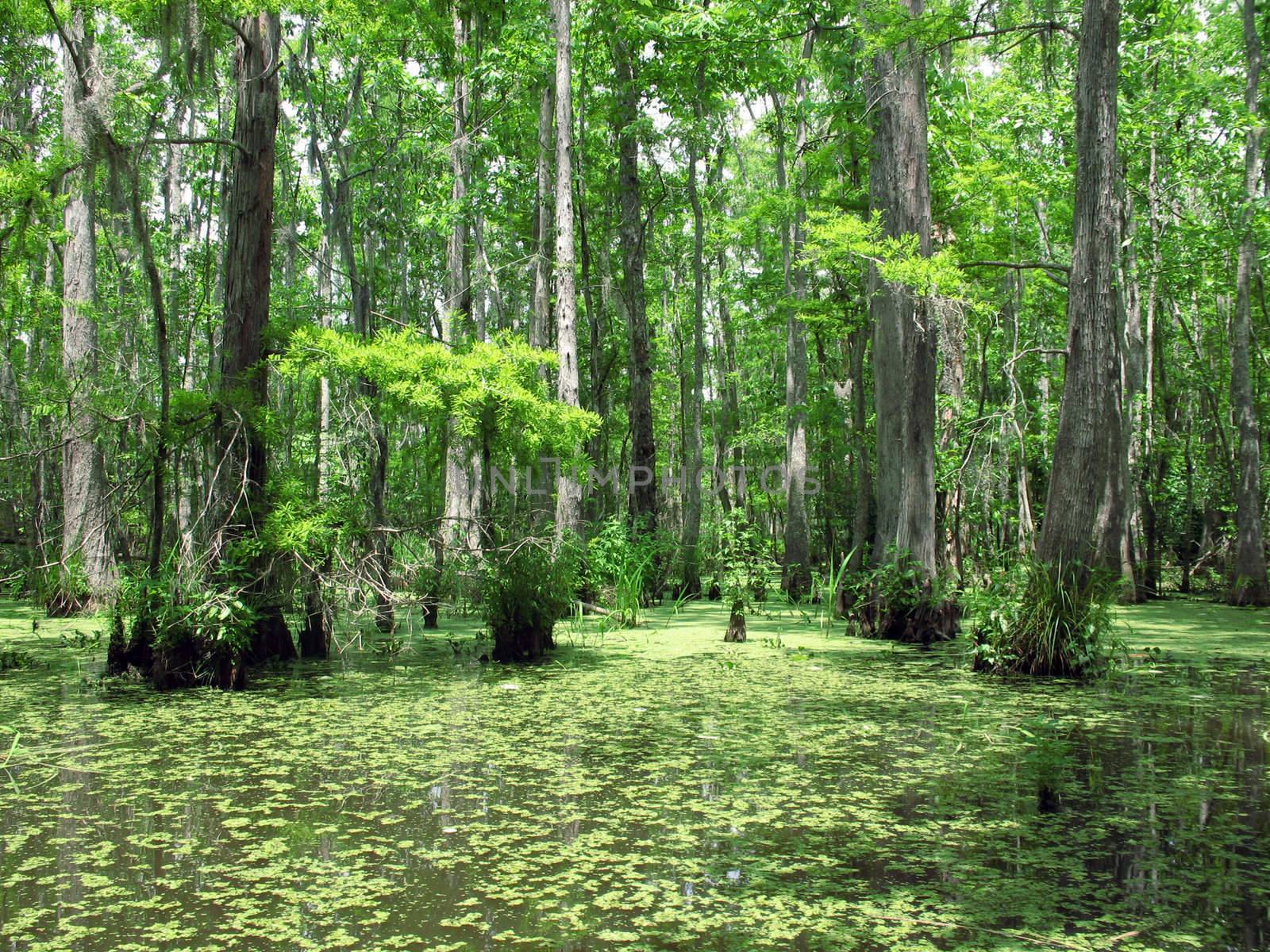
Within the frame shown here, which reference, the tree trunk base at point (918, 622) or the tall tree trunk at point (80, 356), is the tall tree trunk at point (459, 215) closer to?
the tall tree trunk at point (80, 356)

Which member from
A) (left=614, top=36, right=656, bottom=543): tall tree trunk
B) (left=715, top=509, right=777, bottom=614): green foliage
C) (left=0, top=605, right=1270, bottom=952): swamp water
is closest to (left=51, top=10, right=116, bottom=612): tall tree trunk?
(left=0, top=605, right=1270, bottom=952): swamp water

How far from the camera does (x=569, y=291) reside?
11.0 metres

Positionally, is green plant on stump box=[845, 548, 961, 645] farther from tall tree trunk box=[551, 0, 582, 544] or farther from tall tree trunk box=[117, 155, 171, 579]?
tall tree trunk box=[117, 155, 171, 579]

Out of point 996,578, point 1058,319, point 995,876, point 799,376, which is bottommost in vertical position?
point 995,876

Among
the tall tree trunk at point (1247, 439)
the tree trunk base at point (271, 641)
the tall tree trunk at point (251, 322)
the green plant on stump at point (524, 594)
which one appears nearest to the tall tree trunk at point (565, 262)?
the green plant on stump at point (524, 594)

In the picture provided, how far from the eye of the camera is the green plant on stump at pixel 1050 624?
661 centimetres

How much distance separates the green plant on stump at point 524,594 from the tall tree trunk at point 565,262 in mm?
3015

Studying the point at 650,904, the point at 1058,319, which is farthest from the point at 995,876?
the point at 1058,319

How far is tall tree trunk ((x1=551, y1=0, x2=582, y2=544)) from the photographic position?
10875 mm

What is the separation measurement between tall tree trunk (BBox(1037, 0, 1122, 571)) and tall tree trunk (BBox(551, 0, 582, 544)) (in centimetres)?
522

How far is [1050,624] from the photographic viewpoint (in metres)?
6.64

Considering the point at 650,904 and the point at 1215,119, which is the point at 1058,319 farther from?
the point at 650,904

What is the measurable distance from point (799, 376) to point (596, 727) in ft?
35.8

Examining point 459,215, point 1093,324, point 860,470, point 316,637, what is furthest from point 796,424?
point 316,637
